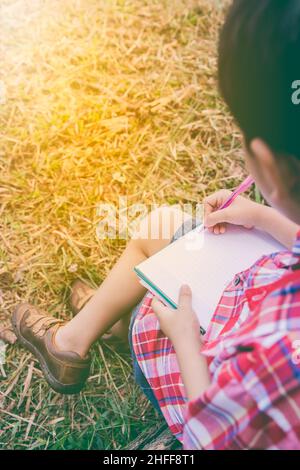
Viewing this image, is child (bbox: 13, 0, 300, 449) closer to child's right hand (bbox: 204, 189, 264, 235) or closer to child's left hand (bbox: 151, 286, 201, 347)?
child's left hand (bbox: 151, 286, 201, 347)

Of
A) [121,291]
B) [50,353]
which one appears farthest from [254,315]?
[50,353]

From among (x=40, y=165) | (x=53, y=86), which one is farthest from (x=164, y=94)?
(x=40, y=165)

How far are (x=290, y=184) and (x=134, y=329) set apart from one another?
53 centimetres

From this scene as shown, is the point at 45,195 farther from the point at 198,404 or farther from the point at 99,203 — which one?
the point at 198,404

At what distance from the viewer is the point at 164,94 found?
6.35 ft

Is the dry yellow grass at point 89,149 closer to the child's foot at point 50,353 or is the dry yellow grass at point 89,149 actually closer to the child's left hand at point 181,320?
the child's foot at point 50,353

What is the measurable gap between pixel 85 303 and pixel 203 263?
49 cm

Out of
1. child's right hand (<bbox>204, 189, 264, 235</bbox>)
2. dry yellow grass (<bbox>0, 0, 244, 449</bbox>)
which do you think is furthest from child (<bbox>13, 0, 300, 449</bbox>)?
dry yellow grass (<bbox>0, 0, 244, 449</bbox>)

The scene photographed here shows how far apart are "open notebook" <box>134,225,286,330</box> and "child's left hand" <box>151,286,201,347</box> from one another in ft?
0.08

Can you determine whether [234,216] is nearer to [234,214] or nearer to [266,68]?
[234,214]

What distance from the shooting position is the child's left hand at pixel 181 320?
3.22 ft

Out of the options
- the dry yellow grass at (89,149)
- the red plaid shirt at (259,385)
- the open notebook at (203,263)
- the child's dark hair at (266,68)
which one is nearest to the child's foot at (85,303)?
the dry yellow grass at (89,149)

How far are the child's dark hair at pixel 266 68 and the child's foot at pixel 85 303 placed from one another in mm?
779

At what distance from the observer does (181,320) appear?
100cm
